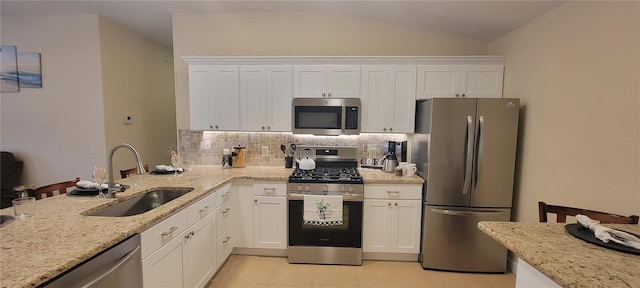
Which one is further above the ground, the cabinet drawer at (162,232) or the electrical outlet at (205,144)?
the electrical outlet at (205,144)

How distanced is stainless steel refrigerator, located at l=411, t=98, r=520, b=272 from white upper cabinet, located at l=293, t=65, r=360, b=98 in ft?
2.93

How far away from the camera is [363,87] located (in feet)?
10.4

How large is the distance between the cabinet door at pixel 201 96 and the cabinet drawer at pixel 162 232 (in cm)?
160

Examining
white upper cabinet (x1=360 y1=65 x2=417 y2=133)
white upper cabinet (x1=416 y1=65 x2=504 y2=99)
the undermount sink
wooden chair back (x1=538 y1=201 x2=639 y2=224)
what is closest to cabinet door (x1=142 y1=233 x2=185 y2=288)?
the undermount sink

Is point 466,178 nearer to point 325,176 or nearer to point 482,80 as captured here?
point 482,80

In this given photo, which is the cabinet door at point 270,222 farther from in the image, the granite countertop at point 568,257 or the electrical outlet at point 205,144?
the granite countertop at point 568,257

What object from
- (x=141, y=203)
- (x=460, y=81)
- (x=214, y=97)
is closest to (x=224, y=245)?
(x=141, y=203)

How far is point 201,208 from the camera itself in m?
2.22

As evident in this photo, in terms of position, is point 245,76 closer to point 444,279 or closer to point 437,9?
point 437,9

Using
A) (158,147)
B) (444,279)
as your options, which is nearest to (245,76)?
(158,147)

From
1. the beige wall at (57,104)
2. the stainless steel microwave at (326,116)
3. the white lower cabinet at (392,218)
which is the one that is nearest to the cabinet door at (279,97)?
the stainless steel microwave at (326,116)

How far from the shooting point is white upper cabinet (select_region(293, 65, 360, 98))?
124 inches

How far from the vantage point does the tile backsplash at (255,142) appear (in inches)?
137

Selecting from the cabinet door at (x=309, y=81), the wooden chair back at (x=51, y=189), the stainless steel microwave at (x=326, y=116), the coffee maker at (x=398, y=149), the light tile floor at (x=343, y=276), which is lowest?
the light tile floor at (x=343, y=276)
